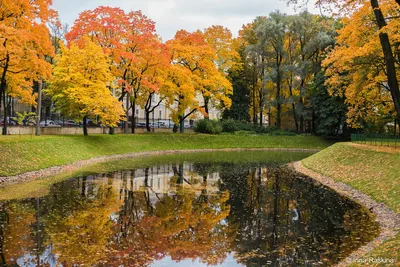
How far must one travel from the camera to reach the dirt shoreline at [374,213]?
428 inches

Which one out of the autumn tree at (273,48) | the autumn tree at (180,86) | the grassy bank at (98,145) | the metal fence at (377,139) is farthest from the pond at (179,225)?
the autumn tree at (273,48)

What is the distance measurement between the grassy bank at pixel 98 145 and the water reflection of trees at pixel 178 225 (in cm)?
408

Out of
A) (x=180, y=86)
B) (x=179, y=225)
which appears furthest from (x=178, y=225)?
(x=180, y=86)

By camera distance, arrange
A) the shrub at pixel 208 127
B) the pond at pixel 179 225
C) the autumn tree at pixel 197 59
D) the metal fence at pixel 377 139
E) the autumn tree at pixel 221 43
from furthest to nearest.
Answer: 1. the autumn tree at pixel 221 43
2. the shrub at pixel 208 127
3. the autumn tree at pixel 197 59
4. the metal fence at pixel 377 139
5. the pond at pixel 179 225

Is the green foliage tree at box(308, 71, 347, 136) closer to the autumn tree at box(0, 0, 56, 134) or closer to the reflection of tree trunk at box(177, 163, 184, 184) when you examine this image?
the reflection of tree trunk at box(177, 163, 184, 184)

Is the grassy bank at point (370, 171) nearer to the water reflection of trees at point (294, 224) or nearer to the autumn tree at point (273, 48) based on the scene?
the water reflection of trees at point (294, 224)

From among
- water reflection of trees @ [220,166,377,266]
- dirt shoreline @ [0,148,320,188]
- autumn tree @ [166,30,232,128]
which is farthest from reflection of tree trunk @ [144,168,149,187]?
autumn tree @ [166,30,232,128]

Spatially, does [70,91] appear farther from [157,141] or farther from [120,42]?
[157,141]

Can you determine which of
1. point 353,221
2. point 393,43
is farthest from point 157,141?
point 353,221

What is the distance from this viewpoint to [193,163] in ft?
113

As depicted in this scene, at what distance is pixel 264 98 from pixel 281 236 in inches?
1993

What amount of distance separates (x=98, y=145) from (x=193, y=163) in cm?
937

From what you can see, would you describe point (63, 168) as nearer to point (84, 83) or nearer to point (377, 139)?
point (84, 83)

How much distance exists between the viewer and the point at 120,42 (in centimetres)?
4206
